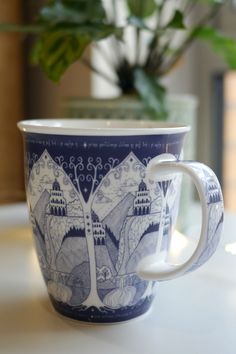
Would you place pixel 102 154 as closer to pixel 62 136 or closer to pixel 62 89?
pixel 62 136

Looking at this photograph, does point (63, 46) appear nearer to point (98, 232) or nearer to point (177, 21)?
point (177, 21)

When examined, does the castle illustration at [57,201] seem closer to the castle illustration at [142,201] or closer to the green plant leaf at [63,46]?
the castle illustration at [142,201]

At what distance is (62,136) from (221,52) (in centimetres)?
39

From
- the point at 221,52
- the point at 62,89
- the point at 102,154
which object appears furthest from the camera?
the point at 62,89

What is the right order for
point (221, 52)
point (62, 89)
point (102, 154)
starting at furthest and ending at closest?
point (62, 89) → point (221, 52) → point (102, 154)

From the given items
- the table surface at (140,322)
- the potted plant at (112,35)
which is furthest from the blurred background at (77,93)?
the table surface at (140,322)

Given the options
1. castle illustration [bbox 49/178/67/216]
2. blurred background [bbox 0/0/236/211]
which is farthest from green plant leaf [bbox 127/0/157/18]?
castle illustration [bbox 49/178/67/216]

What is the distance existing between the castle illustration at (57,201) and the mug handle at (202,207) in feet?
0.17

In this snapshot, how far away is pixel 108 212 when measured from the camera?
1.01 ft

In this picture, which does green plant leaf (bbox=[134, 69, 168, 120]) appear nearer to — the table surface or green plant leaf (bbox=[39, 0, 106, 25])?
green plant leaf (bbox=[39, 0, 106, 25])

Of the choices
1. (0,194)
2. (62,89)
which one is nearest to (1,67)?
(62,89)

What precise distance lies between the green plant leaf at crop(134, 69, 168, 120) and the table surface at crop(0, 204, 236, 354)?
0.67 ft

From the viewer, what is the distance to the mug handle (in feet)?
0.97

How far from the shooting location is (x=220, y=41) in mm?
617
